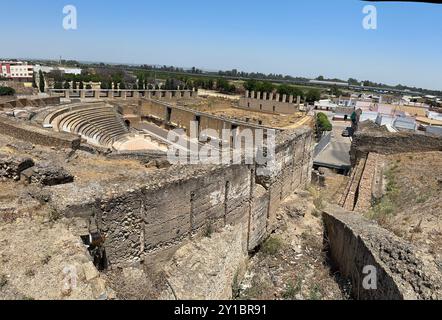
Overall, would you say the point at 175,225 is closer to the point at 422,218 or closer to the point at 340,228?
the point at 340,228

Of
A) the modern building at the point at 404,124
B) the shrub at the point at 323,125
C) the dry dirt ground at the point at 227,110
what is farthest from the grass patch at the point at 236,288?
the dry dirt ground at the point at 227,110

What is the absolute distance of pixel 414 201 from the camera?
9281mm

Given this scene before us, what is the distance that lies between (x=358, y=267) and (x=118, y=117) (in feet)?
89.6

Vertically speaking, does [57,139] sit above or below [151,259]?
above

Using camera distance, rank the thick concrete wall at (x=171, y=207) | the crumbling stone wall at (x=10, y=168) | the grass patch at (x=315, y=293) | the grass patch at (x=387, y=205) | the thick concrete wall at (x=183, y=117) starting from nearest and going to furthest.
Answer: the thick concrete wall at (x=171, y=207) < the grass patch at (x=315, y=293) < the crumbling stone wall at (x=10, y=168) < the grass patch at (x=387, y=205) < the thick concrete wall at (x=183, y=117)

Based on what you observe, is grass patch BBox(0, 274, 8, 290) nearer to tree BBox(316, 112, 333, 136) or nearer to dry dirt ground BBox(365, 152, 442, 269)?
dry dirt ground BBox(365, 152, 442, 269)

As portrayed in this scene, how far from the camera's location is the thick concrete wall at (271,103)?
43000 mm

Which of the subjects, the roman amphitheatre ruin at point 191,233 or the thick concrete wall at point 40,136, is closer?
the roman amphitheatre ruin at point 191,233

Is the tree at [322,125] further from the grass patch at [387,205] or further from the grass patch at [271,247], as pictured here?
the grass patch at [271,247]

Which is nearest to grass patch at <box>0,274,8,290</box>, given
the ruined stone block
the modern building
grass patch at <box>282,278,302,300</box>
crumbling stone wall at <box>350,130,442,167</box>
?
the ruined stone block

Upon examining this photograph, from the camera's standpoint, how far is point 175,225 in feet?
21.3

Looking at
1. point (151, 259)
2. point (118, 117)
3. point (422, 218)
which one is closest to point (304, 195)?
point (422, 218)

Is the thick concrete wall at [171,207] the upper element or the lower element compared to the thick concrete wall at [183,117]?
lower

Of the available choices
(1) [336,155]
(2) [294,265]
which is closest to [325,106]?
(1) [336,155]
